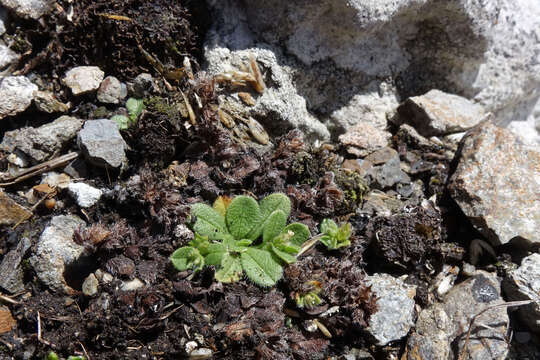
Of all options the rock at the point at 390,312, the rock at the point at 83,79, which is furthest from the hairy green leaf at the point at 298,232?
the rock at the point at 83,79

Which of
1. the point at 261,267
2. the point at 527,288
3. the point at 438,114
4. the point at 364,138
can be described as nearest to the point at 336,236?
the point at 261,267

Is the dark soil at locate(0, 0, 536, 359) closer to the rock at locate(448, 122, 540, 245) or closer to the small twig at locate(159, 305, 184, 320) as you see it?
the small twig at locate(159, 305, 184, 320)

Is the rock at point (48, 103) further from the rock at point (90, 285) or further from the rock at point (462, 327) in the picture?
the rock at point (462, 327)

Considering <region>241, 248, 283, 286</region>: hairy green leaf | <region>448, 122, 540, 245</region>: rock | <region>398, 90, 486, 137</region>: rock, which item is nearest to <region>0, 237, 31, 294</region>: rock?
<region>241, 248, 283, 286</region>: hairy green leaf

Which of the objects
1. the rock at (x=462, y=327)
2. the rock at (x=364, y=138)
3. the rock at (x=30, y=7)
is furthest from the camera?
the rock at (x=364, y=138)

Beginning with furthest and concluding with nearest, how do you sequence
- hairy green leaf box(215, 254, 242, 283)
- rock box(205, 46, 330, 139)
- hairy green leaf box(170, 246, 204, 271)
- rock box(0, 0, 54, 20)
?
rock box(205, 46, 330, 139), rock box(0, 0, 54, 20), hairy green leaf box(215, 254, 242, 283), hairy green leaf box(170, 246, 204, 271)
